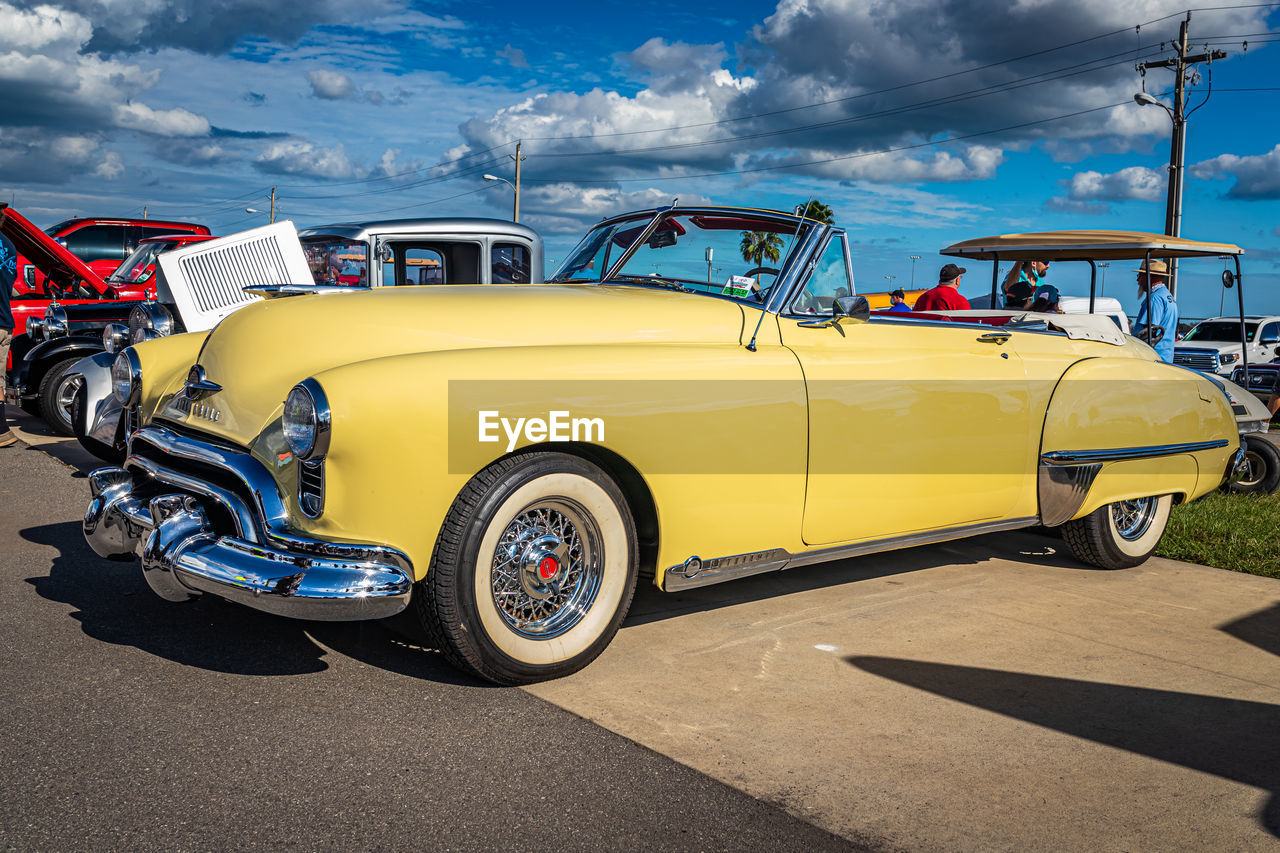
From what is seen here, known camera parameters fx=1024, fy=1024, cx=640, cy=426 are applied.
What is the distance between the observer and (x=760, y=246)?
4406 millimetres

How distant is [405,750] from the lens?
109 inches

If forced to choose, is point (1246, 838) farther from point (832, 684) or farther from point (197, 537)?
point (197, 537)

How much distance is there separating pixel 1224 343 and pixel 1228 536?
626 inches

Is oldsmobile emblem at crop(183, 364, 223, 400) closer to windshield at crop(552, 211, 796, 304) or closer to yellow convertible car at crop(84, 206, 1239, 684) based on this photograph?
yellow convertible car at crop(84, 206, 1239, 684)

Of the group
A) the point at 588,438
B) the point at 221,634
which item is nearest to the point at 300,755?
the point at 221,634

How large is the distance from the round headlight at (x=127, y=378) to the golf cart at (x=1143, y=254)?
588cm

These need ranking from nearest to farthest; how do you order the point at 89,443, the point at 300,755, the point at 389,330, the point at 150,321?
the point at 300,755, the point at 389,330, the point at 89,443, the point at 150,321

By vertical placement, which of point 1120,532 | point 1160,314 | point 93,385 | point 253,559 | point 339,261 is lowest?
point 1120,532

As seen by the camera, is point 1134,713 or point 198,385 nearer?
point 1134,713

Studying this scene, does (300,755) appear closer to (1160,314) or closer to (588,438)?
(588,438)

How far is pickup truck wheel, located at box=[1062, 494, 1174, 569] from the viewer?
5.08 m

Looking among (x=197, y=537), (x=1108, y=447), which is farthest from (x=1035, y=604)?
(x=197, y=537)

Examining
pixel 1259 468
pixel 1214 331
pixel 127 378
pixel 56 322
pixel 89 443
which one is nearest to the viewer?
pixel 127 378

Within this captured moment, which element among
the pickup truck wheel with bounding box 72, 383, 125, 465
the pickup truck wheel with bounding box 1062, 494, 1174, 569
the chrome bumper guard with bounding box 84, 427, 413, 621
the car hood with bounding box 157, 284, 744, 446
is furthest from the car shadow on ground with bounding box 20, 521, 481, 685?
the pickup truck wheel with bounding box 1062, 494, 1174, 569
